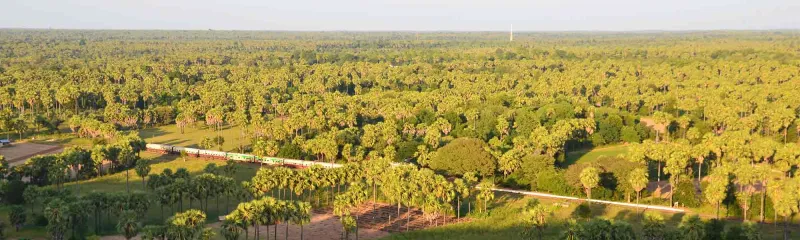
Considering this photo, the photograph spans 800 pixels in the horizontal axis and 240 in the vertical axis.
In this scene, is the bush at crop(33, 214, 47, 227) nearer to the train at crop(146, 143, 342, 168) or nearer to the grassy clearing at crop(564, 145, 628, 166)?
the train at crop(146, 143, 342, 168)

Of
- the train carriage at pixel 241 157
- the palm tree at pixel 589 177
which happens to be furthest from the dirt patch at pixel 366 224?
the train carriage at pixel 241 157

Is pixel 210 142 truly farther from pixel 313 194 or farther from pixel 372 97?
pixel 372 97

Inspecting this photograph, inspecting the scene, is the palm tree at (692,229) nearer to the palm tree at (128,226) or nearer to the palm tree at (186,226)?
the palm tree at (186,226)

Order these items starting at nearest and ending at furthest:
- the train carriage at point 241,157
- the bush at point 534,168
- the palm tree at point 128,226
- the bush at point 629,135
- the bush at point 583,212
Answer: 1. the palm tree at point 128,226
2. the bush at point 583,212
3. the bush at point 534,168
4. the train carriage at point 241,157
5. the bush at point 629,135

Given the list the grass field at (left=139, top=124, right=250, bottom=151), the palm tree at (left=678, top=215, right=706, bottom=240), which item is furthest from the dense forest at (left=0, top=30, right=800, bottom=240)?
the palm tree at (left=678, top=215, right=706, bottom=240)

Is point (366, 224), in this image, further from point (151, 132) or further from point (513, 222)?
point (151, 132)

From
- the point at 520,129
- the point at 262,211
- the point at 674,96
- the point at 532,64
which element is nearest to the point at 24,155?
the point at 262,211
